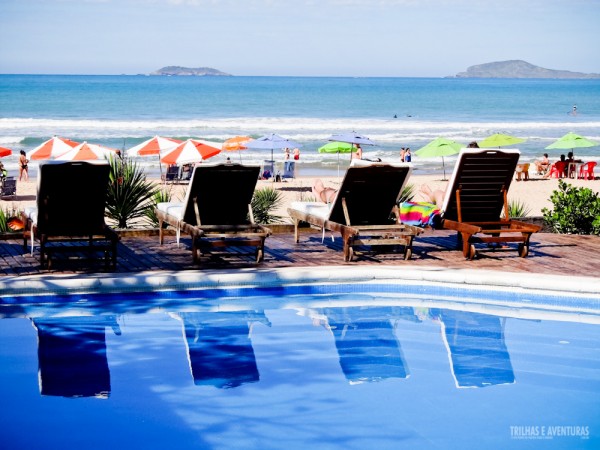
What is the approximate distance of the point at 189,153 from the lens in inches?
723

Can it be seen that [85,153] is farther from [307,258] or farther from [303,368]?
[303,368]

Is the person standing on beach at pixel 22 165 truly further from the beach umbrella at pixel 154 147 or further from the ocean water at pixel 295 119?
the beach umbrella at pixel 154 147

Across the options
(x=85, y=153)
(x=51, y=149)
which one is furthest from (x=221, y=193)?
(x=51, y=149)

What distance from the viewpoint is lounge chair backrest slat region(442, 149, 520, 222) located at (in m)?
10.7

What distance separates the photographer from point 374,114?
75.9m

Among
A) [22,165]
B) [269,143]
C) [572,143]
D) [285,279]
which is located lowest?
[22,165]

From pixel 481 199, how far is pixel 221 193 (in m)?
3.12

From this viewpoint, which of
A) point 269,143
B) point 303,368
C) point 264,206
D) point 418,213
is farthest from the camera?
point 269,143

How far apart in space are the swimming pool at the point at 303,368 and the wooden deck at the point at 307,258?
65 cm

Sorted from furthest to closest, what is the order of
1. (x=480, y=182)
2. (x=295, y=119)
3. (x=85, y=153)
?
1. (x=295, y=119)
2. (x=85, y=153)
3. (x=480, y=182)

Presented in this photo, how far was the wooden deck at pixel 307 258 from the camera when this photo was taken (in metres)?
10.1

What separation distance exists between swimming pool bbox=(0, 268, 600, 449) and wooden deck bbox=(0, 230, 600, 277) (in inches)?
25.5

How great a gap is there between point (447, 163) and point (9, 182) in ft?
62.5

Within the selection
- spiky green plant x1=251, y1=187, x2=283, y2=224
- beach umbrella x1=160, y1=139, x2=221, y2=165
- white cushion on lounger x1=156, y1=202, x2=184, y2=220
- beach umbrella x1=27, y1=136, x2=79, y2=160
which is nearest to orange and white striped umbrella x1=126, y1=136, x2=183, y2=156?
beach umbrella x1=160, y1=139, x2=221, y2=165
